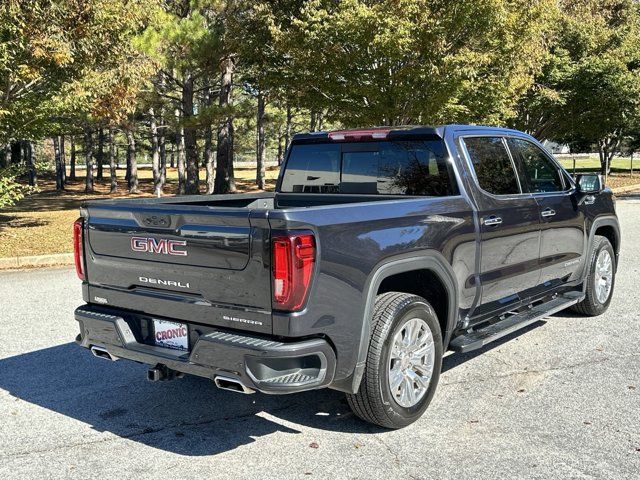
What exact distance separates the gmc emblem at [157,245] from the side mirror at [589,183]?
13.0 feet

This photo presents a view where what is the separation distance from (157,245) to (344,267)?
3.66 ft

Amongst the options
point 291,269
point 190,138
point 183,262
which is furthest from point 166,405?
point 190,138

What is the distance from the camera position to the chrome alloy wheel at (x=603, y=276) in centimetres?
655

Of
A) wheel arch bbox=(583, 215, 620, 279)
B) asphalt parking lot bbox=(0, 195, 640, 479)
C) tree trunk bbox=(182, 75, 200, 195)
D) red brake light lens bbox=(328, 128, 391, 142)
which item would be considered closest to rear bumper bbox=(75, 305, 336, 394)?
asphalt parking lot bbox=(0, 195, 640, 479)

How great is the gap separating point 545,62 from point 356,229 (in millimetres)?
24329

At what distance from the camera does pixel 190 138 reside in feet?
72.8

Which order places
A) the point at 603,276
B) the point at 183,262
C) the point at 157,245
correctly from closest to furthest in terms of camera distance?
the point at 183,262 < the point at 157,245 < the point at 603,276

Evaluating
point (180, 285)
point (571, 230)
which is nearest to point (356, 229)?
point (180, 285)

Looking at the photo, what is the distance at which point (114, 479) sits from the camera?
11.0ft

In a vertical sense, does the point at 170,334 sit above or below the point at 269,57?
below

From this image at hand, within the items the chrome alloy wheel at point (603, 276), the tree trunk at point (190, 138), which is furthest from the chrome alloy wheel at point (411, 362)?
the tree trunk at point (190, 138)

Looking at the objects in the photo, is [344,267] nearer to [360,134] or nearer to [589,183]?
[360,134]

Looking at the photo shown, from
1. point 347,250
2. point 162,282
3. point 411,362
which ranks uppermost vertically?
point 347,250

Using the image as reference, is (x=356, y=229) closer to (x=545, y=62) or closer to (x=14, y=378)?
(x=14, y=378)
